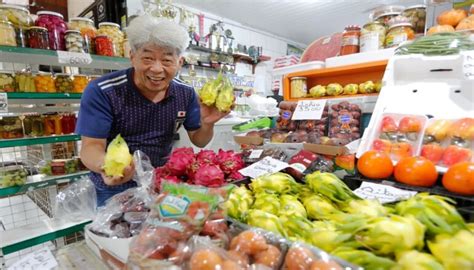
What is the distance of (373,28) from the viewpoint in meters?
1.59

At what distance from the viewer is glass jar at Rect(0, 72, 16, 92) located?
6.53ft

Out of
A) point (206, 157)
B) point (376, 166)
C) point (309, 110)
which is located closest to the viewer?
point (376, 166)

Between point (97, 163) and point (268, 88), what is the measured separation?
5.42 metres

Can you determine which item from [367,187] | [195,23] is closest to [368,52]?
[367,187]

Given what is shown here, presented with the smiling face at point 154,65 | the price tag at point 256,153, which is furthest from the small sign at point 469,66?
the smiling face at point 154,65

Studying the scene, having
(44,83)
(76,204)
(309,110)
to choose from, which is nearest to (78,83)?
(44,83)

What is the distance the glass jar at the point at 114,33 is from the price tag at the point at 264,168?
6.13 feet

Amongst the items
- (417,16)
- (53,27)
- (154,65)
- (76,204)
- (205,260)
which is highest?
(53,27)

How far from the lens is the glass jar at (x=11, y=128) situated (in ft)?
6.95

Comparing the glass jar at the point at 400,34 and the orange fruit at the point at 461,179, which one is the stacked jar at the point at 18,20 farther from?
the orange fruit at the point at 461,179

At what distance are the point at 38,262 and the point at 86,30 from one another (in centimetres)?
202

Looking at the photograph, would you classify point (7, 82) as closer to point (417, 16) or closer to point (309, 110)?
point (309, 110)

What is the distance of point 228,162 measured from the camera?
1.21 metres

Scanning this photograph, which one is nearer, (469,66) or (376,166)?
(376,166)
